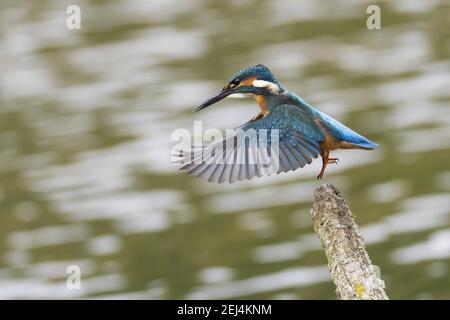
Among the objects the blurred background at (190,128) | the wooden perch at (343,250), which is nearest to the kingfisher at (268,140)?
the wooden perch at (343,250)

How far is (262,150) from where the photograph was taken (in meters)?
5.65

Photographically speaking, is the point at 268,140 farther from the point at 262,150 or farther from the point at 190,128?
the point at 190,128

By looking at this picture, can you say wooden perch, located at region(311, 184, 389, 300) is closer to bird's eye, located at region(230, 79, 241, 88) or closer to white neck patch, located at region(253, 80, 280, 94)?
white neck patch, located at region(253, 80, 280, 94)

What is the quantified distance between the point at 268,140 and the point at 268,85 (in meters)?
0.33

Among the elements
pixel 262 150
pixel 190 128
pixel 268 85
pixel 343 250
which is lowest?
pixel 343 250

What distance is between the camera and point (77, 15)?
15.6 meters

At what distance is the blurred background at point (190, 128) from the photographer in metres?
10.1

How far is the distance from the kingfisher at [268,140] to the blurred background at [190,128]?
12.4 ft

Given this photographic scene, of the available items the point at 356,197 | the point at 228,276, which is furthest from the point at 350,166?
the point at 228,276

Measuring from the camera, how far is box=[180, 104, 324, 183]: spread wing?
5.46 meters

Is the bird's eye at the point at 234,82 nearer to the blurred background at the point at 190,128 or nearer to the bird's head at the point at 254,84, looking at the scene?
the bird's head at the point at 254,84

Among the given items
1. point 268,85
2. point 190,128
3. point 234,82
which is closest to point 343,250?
point 268,85

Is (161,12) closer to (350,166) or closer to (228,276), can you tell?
(350,166)

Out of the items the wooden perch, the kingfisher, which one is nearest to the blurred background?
the kingfisher
